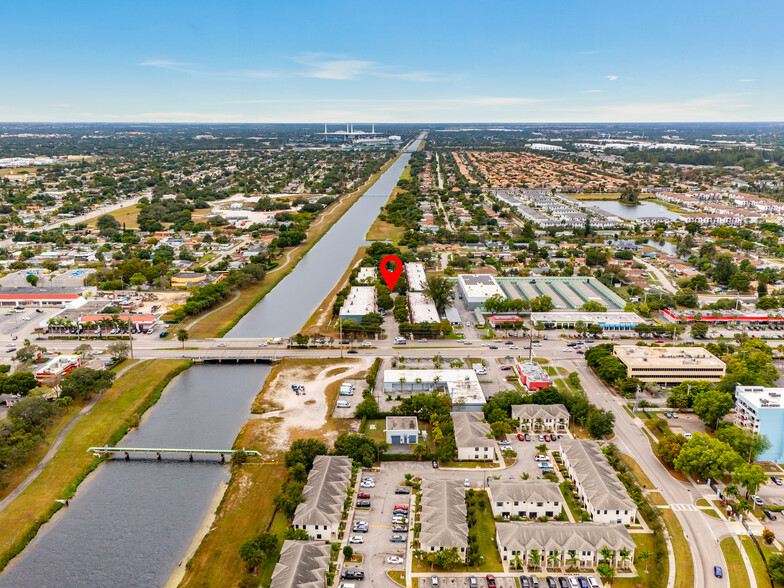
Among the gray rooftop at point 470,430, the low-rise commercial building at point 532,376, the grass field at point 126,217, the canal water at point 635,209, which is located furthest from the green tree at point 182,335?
the canal water at point 635,209

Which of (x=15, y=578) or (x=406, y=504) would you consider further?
(x=406, y=504)

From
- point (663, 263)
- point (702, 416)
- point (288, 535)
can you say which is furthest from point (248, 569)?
point (663, 263)

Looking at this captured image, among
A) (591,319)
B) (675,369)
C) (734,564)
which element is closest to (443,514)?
(734,564)

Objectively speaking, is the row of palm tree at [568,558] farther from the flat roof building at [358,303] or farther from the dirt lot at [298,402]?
the flat roof building at [358,303]

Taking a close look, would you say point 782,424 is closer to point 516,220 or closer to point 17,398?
point 17,398

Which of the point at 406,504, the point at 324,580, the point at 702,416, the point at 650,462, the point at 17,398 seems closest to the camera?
the point at 324,580

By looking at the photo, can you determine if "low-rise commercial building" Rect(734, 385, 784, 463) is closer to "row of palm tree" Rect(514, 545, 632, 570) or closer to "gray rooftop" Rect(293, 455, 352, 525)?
"row of palm tree" Rect(514, 545, 632, 570)
